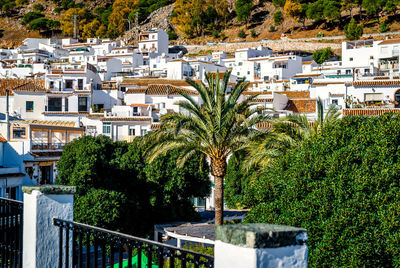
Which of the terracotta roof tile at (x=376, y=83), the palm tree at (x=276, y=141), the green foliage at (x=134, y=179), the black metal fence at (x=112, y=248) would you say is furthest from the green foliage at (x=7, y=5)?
the black metal fence at (x=112, y=248)

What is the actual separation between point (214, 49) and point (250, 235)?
85.8m

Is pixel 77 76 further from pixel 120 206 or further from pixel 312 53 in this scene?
pixel 312 53

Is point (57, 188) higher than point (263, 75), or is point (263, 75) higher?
point (263, 75)

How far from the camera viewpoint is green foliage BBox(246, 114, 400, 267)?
10984mm

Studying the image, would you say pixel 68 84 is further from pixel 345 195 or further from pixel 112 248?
pixel 112 248

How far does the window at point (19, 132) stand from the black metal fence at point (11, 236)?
25076mm

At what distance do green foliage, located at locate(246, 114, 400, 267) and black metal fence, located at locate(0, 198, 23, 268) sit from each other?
6992 millimetres

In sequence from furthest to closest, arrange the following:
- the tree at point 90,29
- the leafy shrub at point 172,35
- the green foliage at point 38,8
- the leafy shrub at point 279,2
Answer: the green foliage at point 38,8
the tree at point 90,29
the leafy shrub at point 172,35
the leafy shrub at point 279,2

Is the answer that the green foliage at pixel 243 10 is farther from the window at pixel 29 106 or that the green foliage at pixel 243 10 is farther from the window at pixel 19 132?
the window at pixel 19 132

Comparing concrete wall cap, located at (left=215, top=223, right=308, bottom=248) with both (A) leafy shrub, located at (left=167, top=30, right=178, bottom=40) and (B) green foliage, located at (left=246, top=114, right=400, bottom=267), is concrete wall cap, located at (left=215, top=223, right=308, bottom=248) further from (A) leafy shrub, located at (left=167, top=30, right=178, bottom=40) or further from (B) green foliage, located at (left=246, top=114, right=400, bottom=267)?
(A) leafy shrub, located at (left=167, top=30, right=178, bottom=40)

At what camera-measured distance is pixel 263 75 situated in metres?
60.6

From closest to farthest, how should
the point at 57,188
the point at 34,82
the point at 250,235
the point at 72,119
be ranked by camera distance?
the point at 250,235, the point at 57,188, the point at 72,119, the point at 34,82

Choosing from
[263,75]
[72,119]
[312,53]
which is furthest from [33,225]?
[312,53]

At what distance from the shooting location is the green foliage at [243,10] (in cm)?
9850
